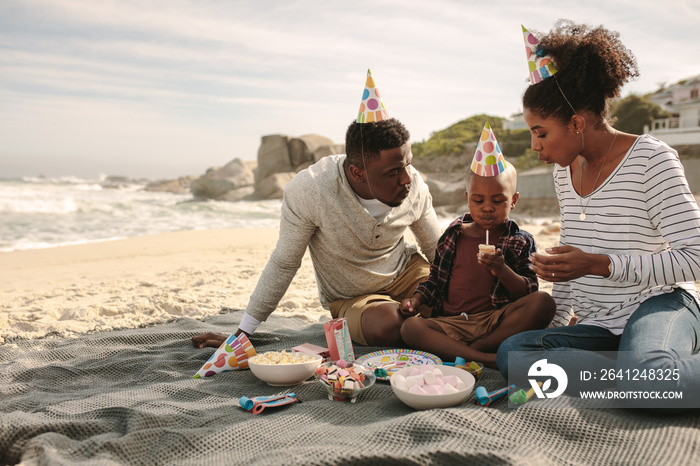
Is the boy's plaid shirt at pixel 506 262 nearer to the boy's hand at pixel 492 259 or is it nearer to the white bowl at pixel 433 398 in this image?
the boy's hand at pixel 492 259

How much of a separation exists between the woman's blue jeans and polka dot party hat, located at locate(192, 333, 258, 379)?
1331 millimetres

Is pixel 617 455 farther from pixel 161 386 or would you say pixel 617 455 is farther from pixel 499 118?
pixel 499 118

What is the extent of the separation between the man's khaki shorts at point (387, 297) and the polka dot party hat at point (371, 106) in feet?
3.46

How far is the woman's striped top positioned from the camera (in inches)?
85.7

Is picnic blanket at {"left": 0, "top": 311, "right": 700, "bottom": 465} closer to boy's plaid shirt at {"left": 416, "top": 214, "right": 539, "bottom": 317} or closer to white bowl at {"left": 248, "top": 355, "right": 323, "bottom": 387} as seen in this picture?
white bowl at {"left": 248, "top": 355, "right": 323, "bottom": 387}

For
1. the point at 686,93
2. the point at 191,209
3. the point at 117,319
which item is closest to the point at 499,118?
the point at 686,93

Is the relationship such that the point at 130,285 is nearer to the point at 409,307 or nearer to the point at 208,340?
the point at 208,340

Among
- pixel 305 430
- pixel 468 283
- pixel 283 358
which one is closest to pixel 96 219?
pixel 283 358

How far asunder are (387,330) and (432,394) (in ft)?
3.12

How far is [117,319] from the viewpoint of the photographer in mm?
4188

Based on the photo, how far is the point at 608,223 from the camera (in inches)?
96.6

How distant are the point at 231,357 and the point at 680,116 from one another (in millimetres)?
20459

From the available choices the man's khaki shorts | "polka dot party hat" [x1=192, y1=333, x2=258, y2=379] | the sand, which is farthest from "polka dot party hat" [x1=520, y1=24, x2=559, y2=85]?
the sand

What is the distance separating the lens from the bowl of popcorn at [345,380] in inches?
91.9
